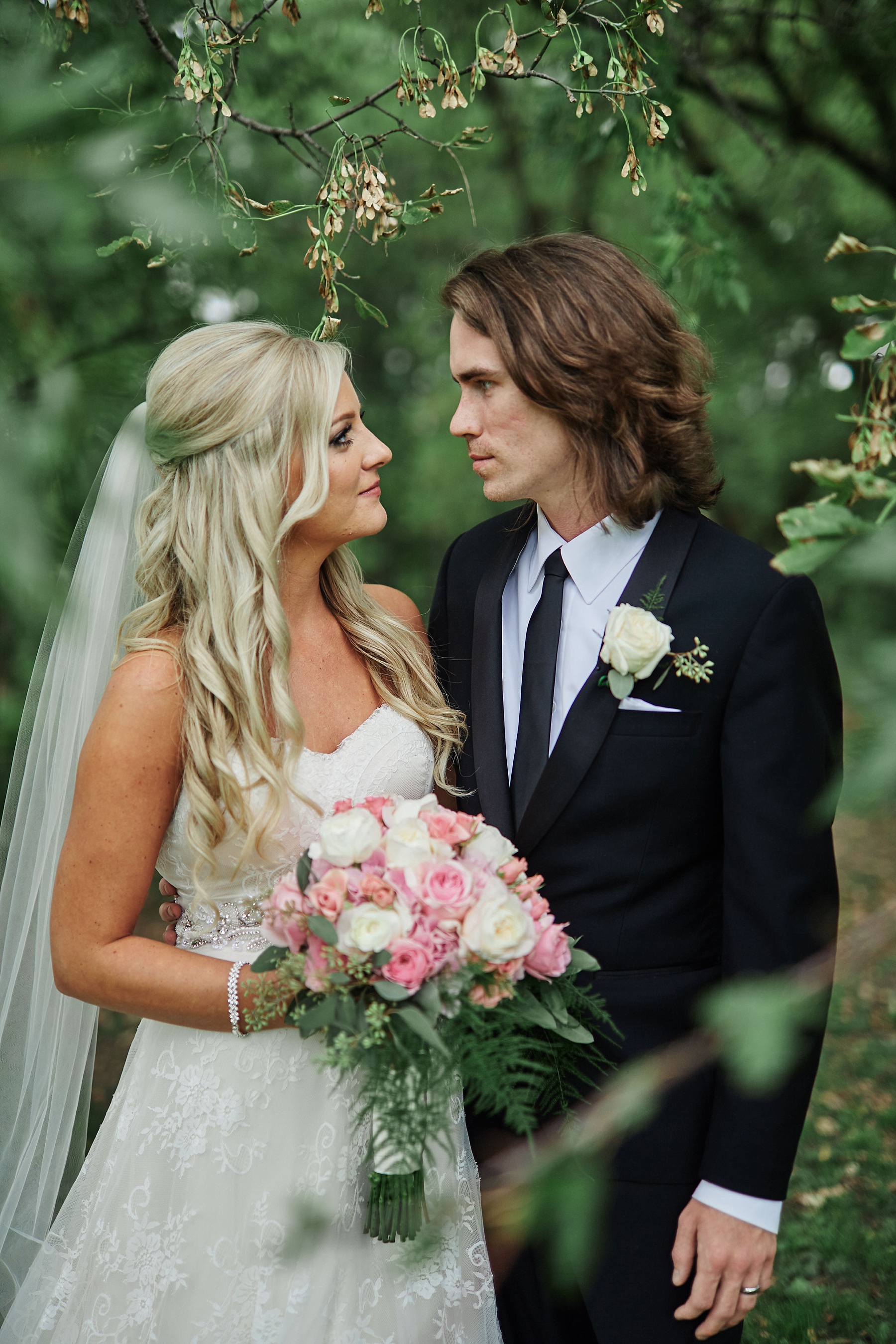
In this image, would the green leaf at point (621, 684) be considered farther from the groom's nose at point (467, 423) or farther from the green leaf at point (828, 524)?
the green leaf at point (828, 524)

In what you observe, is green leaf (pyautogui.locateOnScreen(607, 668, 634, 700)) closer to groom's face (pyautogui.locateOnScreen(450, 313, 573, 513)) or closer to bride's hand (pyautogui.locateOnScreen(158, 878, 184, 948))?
groom's face (pyautogui.locateOnScreen(450, 313, 573, 513))

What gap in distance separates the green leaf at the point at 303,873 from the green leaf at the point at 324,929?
118mm

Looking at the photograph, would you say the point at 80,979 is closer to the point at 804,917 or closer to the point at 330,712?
the point at 330,712

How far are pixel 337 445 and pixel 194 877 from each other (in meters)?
1.15

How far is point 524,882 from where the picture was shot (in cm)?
213

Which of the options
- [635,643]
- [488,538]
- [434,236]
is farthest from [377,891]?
[434,236]

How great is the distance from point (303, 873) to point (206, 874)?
52 centimetres

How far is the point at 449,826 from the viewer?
2113mm

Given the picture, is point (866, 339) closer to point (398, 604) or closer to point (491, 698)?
point (491, 698)

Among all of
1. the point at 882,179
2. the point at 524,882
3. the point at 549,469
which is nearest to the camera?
the point at 524,882

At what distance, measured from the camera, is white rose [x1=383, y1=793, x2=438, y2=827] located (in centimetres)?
214

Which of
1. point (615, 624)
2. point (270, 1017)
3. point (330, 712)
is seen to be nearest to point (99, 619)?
point (330, 712)

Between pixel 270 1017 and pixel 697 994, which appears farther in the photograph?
pixel 697 994

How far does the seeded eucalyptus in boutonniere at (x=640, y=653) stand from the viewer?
93.2 inches
